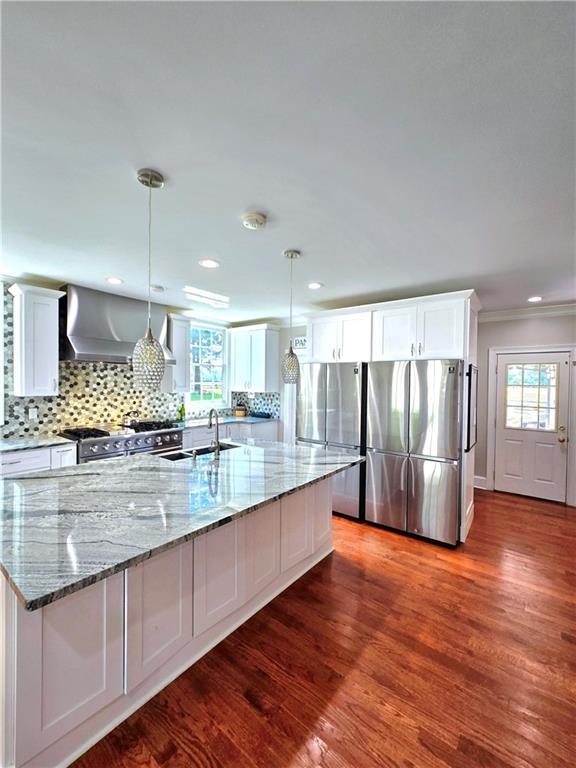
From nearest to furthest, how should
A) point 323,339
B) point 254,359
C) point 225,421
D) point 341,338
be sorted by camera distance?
point 341,338 → point 323,339 → point 225,421 → point 254,359

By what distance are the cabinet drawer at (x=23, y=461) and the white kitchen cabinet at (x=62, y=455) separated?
4 centimetres

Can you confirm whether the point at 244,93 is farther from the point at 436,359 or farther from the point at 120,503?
the point at 436,359

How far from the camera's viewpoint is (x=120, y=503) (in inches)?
64.9

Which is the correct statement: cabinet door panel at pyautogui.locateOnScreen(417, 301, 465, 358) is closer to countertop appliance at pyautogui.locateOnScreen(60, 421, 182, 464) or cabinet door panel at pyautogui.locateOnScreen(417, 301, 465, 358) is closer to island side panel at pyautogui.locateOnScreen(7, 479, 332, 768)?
island side panel at pyautogui.locateOnScreen(7, 479, 332, 768)

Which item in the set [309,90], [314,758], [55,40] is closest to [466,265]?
[309,90]

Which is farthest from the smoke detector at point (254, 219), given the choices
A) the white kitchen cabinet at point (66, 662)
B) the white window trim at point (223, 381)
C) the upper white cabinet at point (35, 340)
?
the white window trim at point (223, 381)

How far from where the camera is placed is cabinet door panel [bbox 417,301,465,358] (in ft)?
10.5

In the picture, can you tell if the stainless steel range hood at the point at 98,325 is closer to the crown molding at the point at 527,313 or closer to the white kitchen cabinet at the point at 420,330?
the white kitchen cabinet at the point at 420,330

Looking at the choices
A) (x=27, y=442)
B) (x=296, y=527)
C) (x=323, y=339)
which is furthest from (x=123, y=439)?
(x=323, y=339)

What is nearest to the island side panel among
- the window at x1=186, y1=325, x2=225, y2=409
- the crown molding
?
the window at x1=186, y1=325, x2=225, y2=409

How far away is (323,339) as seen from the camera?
4164 millimetres

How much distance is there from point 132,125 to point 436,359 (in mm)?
2963

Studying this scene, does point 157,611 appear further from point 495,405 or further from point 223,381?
→ point 495,405

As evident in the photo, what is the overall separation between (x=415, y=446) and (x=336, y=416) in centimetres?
94
